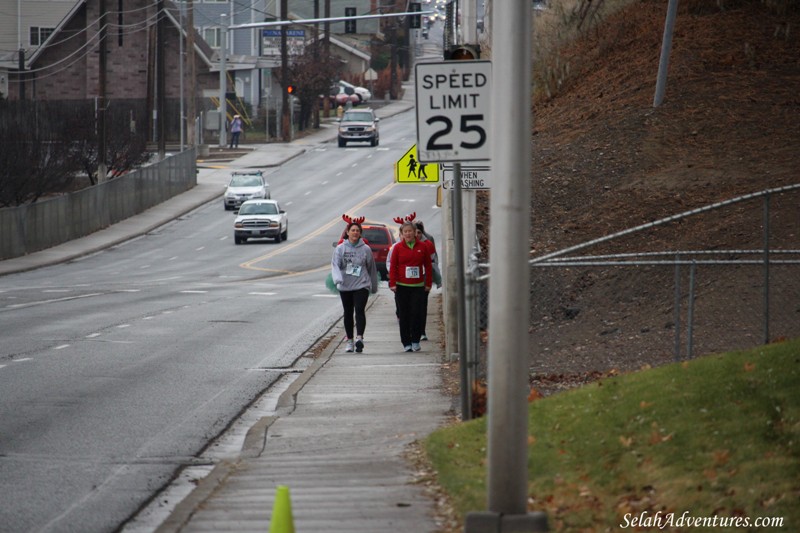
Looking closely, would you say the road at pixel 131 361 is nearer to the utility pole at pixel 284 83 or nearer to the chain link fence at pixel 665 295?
the chain link fence at pixel 665 295

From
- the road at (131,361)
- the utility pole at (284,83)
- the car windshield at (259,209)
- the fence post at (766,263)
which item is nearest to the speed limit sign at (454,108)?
the fence post at (766,263)

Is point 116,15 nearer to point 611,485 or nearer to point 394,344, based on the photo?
point 394,344

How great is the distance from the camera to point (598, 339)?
16062 millimetres

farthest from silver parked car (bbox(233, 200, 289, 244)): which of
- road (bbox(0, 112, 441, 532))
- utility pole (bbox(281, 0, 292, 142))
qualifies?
utility pole (bbox(281, 0, 292, 142))

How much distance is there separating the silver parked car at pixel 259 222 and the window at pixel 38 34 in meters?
47.4

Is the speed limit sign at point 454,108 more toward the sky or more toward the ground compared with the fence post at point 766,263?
more toward the sky

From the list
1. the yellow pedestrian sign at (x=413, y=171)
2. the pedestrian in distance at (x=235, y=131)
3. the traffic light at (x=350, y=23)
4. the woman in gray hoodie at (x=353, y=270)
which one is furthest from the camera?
the pedestrian in distance at (x=235, y=131)

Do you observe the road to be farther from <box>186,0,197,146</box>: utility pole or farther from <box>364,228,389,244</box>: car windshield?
<box>186,0,197,146</box>: utility pole

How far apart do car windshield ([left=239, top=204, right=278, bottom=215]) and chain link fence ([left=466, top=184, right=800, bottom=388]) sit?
100.0ft

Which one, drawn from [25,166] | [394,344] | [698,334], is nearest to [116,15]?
[25,166]

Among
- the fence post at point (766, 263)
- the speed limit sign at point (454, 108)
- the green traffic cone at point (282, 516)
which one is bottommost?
the green traffic cone at point (282, 516)

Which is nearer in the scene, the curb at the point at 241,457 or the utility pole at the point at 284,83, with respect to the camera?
the curb at the point at 241,457

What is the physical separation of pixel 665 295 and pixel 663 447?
9.03 meters

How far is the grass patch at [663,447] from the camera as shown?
7.60 m
